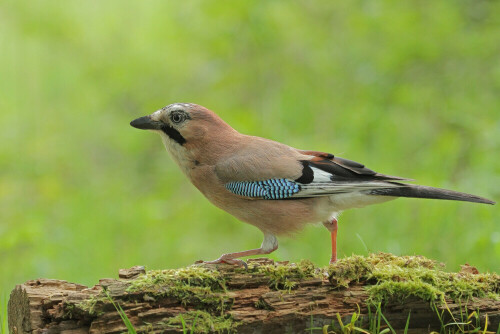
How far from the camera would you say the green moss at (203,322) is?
4.78 metres

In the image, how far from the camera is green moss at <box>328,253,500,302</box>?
5.15 metres

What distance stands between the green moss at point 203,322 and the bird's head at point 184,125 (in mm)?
2012

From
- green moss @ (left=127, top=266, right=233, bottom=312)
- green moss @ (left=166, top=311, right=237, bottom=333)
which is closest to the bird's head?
green moss @ (left=127, top=266, right=233, bottom=312)

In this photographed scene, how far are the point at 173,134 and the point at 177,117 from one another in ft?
0.59

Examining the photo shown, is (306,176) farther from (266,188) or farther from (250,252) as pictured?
(250,252)

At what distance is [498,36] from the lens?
11.2 m

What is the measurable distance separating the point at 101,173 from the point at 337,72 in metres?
4.59

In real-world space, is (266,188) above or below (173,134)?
below

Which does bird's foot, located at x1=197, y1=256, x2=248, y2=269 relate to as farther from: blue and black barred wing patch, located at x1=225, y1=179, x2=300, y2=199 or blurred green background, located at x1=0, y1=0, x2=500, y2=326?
blurred green background, located at x1=0, y1=0, x2=500, y2=326

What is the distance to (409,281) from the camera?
5195 mm

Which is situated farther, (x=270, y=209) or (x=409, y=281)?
(x=270, y=209)

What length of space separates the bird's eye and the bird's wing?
0.58 m

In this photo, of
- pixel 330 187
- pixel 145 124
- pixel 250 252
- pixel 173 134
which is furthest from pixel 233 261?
pixel 145 124

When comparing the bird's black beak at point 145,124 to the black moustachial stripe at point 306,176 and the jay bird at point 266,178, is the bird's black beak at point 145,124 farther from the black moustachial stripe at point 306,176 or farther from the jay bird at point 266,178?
the black moustachial stripe at point 306,176
